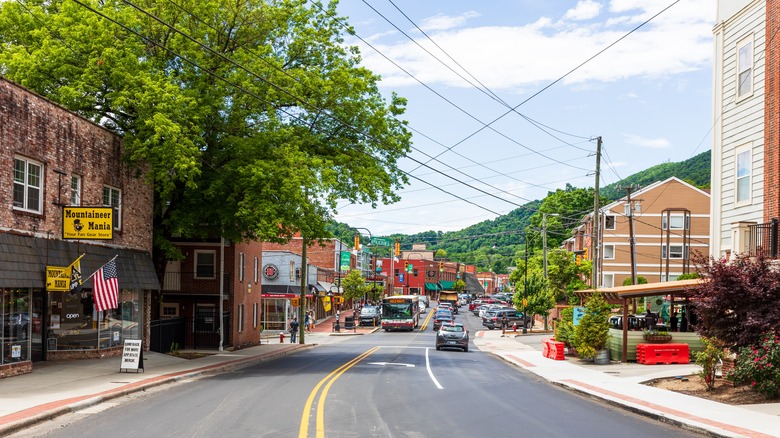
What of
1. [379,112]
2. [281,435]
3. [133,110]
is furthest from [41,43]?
[281,435]

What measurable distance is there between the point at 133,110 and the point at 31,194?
693cm

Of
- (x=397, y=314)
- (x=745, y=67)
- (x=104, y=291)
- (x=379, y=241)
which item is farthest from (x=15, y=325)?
(x=397, y=314)

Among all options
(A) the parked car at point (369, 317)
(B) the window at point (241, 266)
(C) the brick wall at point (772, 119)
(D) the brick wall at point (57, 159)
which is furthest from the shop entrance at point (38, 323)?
(A) the parked car at point (369, 317)

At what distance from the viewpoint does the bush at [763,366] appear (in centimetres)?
1611

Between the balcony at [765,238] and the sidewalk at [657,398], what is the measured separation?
4.71 metres

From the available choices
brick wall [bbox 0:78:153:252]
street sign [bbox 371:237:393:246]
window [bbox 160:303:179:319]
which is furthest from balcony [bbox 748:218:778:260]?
street sign [bbox 371:237:393:246]

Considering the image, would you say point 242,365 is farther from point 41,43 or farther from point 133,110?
point 41,43

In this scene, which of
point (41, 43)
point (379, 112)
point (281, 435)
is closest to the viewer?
point (281, 435)

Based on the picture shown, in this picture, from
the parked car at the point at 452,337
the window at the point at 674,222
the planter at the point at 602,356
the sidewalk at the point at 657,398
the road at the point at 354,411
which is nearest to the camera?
the road at the point at 354,411

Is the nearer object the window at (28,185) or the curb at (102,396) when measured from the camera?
the curb at (102,396)

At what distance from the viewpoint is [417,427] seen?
1314 cm

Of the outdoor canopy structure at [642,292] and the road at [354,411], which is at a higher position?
the outdoor canopy structure at [642,292]

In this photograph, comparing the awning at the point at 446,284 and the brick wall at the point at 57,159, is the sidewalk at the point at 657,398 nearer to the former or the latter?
the brick wall at the point at 57,159

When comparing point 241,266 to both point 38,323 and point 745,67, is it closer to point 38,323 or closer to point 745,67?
point 38,323
